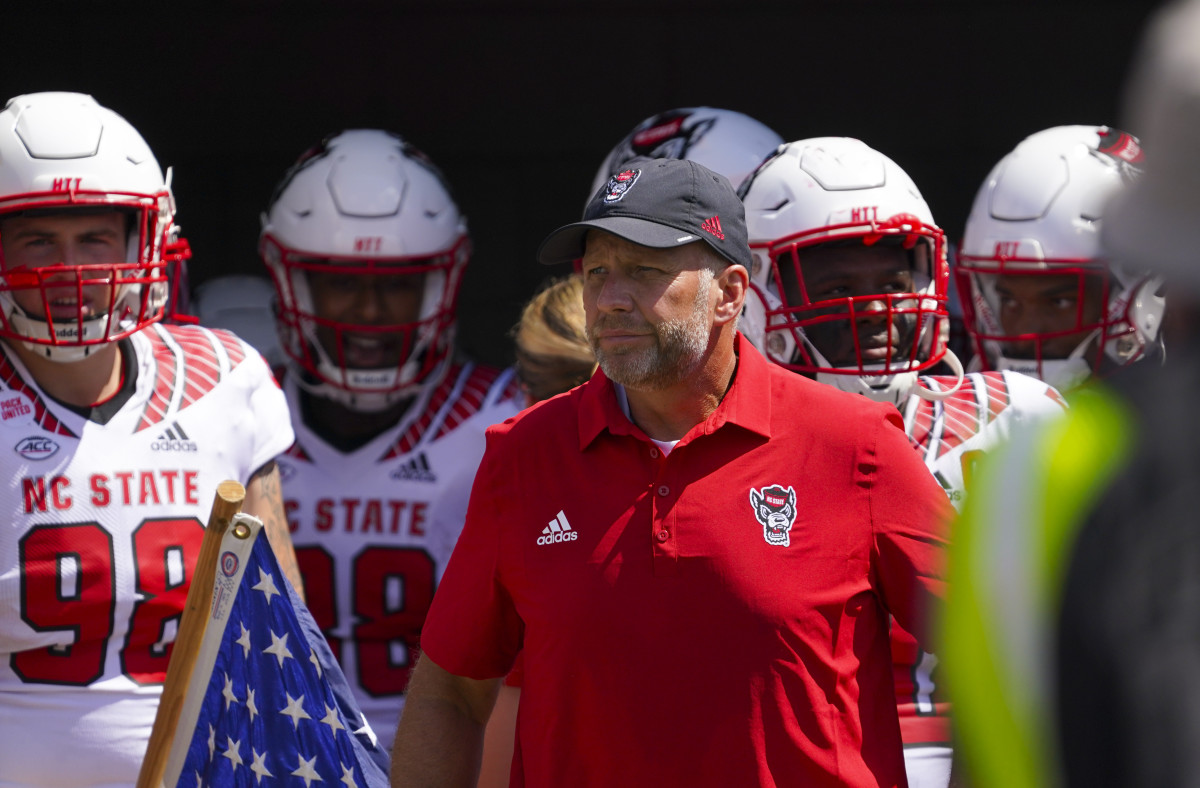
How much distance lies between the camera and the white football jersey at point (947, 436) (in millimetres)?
2764

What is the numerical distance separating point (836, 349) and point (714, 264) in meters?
0.89

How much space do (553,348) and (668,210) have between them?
3.02 ft

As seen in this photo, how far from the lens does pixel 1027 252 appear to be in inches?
148

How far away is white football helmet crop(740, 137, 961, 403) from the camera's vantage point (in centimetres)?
307

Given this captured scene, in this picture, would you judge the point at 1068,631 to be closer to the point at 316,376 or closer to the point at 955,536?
the point at 955,536

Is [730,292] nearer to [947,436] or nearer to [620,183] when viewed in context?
[620,183]

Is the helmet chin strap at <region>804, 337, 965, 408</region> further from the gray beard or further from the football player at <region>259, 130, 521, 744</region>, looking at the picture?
the football player at <region>259, 130, 521, 744</region>

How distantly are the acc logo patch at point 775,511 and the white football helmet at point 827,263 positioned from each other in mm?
1000

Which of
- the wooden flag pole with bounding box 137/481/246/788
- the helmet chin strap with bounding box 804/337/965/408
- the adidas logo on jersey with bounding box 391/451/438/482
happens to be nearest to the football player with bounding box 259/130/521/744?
the adidas logo on jersey with bounding box 391/451/438/482

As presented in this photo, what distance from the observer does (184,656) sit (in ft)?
8.78

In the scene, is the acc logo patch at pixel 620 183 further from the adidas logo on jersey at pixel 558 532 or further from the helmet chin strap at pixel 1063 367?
the helmet chin strap at pixel 1063 367

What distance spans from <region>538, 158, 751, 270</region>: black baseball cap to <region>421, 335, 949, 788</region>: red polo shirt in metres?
0.24

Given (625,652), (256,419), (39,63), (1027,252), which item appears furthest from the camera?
(39,63)

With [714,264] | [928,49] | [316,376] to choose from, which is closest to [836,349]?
[714,264]
